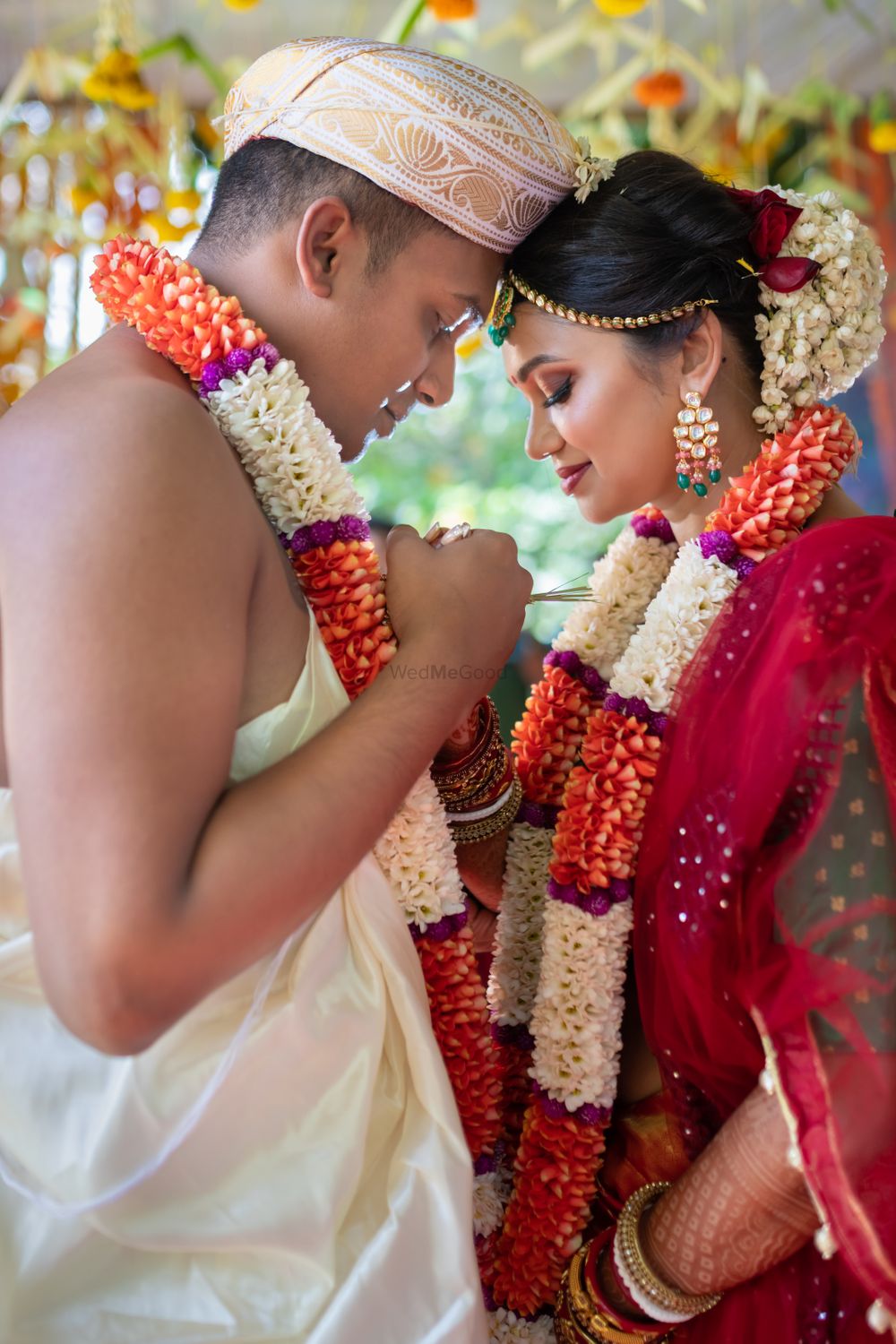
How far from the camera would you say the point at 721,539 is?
1.78m

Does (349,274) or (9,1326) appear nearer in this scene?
(9,1326)

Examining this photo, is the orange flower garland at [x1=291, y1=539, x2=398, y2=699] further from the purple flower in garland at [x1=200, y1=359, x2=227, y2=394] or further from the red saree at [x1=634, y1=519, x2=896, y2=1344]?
the red saree at [x1=634, y1=519, x2=896, y2=1344]

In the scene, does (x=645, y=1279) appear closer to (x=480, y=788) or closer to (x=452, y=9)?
(x=480, y=788)

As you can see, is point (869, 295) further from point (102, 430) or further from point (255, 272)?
point (102, 430)

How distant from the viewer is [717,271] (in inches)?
74.6

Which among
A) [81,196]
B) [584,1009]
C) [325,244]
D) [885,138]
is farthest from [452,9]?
[584,1009]

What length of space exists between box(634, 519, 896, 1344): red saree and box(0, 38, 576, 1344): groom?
0.30 meters

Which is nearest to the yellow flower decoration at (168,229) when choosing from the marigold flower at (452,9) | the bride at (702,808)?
the marigold flower at (452,9)

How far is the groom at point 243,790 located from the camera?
105cm

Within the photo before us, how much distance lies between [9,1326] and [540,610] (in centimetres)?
558

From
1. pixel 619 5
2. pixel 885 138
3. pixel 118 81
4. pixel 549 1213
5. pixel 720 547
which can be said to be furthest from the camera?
pixel 885 138

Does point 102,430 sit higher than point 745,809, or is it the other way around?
point 102,430

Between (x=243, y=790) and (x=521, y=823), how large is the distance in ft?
3.06

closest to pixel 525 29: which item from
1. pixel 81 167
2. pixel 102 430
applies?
pixel 81 167
